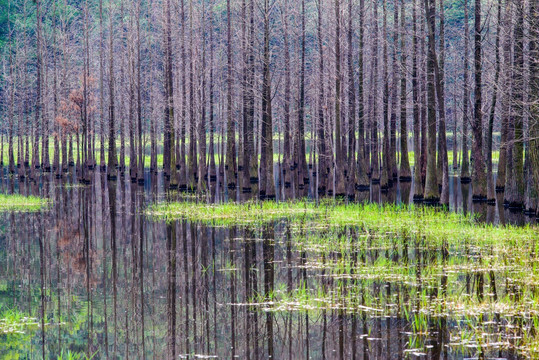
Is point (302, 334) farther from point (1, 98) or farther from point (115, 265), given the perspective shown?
point (1, 98)

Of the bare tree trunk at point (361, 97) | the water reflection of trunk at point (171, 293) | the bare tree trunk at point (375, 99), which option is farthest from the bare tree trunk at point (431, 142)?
the water reflection of trunk at point (171, 293)

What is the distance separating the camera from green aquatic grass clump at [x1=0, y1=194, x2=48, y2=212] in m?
28.4

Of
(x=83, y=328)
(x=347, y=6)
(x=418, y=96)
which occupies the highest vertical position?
(x=347, y=6)

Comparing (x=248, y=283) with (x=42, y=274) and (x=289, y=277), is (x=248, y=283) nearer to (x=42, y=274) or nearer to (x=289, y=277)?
(x=289, y=277)

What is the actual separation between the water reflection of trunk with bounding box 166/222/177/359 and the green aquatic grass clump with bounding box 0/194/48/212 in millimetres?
11021

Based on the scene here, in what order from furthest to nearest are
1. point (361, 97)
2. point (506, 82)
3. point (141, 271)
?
1. point (361, 97)
2. point (506, 82)
3. point (141, 271)

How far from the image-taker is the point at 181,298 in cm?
1159

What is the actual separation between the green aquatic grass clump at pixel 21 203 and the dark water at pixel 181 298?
301 inches

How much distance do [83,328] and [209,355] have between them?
2514 mm

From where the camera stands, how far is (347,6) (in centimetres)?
3600

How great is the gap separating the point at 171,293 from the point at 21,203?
65.7 ft

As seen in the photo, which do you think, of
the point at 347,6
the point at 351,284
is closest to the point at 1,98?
the point at 347,6

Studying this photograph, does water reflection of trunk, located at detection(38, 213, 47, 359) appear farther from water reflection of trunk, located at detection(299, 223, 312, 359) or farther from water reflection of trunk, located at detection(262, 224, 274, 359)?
water reflection of trunk, located at detection(299, 223, 312, 359)

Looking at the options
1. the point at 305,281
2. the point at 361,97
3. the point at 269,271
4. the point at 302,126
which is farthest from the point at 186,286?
the point at 302,126
